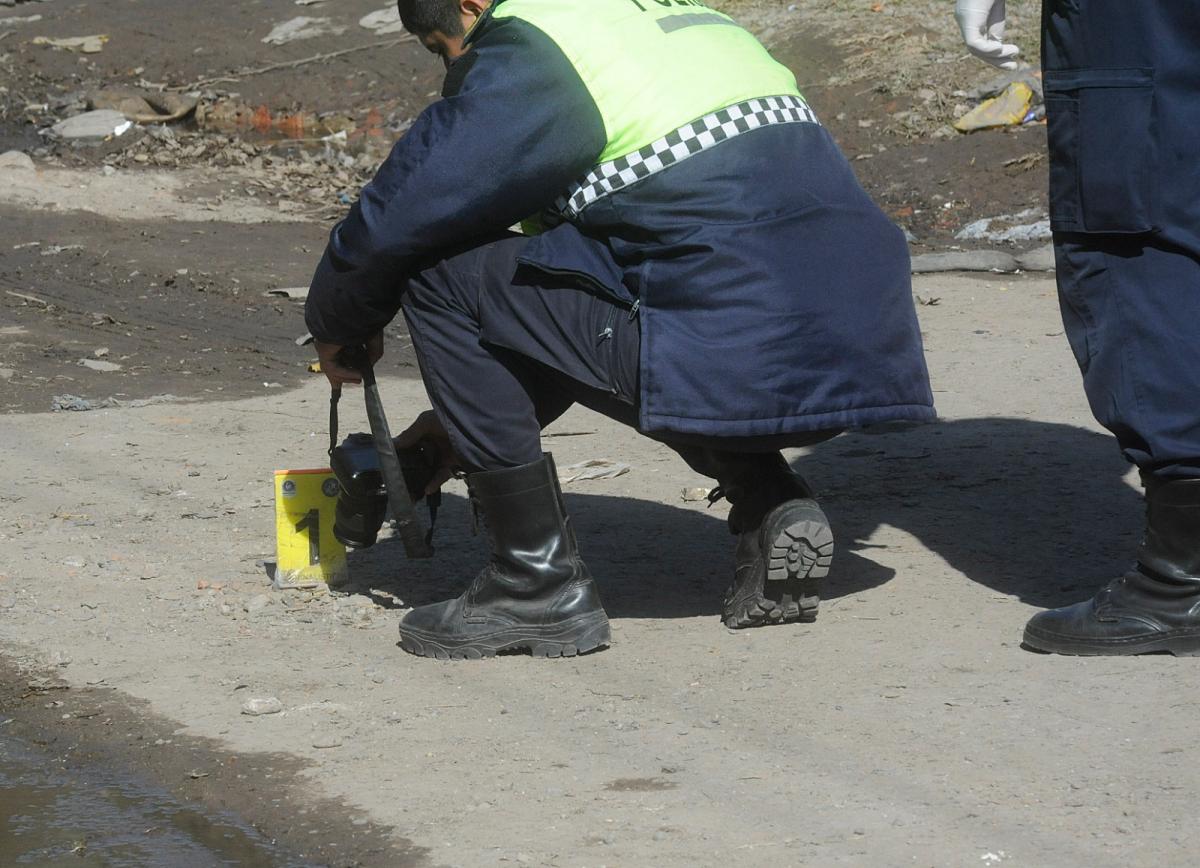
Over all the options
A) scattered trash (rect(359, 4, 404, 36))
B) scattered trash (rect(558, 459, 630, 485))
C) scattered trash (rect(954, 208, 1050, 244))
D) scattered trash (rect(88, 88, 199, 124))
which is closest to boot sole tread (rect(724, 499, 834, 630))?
scattered trash (rect(558, 459, 630, 485))

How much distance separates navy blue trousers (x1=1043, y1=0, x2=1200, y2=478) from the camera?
302 cm

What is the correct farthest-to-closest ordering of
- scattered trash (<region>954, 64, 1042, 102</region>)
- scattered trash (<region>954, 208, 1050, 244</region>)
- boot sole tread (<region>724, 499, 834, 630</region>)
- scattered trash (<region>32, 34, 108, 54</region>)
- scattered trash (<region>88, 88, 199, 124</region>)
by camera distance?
scattered trash (<region>32, 34, 108, 54</region>), scattered trash (<region>88, 88, 199, 124</region>), scattered trash (<region>954, 64, 1042, 102</region>), scattered trash (<region>954, 208, 1050, 244</region>), boot sole tread (<region>724, 499, 834, 630</region>)

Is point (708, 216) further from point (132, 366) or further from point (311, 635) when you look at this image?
point (132, 366)

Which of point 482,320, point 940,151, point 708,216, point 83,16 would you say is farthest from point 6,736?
point 83,16

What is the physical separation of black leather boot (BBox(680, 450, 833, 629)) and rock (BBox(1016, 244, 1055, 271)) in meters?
4.48

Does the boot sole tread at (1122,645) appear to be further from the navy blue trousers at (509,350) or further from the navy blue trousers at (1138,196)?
the navy blue trousers at (509,350)

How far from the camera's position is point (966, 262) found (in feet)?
25.5

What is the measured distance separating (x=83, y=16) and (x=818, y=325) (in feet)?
46.3

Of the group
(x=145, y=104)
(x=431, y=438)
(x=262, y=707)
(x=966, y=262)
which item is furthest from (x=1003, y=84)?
(x=262, y=707)

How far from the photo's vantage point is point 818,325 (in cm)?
315

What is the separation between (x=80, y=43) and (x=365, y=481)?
41.3 feet

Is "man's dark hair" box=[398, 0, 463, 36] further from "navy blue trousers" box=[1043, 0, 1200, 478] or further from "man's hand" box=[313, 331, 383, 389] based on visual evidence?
"navy blue trousers" box=[1043, 0, 1200, 478]

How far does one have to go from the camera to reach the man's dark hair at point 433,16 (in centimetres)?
340

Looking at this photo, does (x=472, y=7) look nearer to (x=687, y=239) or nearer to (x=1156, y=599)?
(x=687, y=239)
